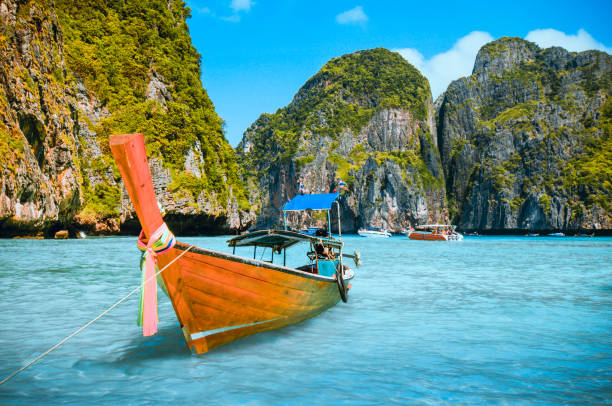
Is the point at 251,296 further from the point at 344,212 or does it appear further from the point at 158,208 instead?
the point at 344,212

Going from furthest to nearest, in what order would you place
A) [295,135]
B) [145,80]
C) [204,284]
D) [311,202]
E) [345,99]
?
[345,99], [295,135], [145,80], [311,202], [204,284]

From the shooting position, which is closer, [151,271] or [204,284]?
[151,271]

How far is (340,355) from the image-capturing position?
6.46 m

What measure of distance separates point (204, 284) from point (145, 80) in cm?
5075

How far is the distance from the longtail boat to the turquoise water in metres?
0.45

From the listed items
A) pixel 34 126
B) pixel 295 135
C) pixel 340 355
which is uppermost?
pixel 295 135

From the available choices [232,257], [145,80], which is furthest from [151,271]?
[145,80]

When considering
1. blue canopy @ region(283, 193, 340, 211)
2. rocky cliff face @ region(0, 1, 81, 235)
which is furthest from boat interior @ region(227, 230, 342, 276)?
rocky cliff face @ region(0, 1, 81, 235)

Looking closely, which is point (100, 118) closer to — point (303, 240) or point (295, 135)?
point (303, 240)

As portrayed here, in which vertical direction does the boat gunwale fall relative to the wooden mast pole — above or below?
below

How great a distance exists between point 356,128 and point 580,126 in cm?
5960

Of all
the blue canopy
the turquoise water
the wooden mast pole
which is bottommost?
the turquoise water

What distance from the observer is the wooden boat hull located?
215 inches

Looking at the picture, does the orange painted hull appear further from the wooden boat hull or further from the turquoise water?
the wooden boat hull
